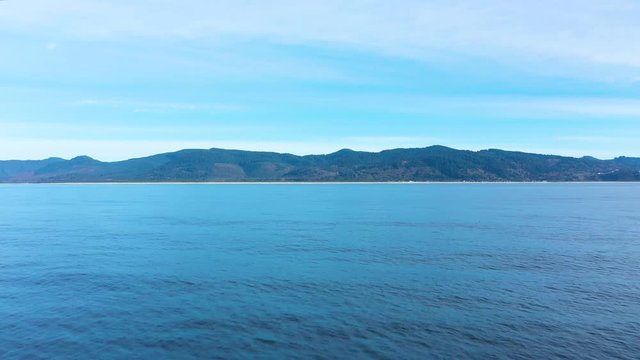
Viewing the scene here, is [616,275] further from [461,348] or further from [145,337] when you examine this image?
[145,337]

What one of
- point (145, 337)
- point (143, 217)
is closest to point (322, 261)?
point (145, 337)

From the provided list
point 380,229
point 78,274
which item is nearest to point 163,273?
point 78,274

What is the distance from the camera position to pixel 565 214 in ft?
417

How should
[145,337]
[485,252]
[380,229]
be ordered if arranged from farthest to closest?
[380,229] → [485,252] → [145,337]

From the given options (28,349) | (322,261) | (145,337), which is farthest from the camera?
Result: (322,261)

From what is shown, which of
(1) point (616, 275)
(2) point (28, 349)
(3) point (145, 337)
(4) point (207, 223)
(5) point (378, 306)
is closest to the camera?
(2) point (28, 349)

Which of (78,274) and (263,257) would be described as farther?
(263,257)

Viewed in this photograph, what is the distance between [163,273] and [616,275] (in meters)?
54.5

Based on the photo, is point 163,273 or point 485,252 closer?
point 163,273

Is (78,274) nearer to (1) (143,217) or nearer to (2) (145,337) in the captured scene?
(2) (145,337)

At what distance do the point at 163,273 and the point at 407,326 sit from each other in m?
31.8

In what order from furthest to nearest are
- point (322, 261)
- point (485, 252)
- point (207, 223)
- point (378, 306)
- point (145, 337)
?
point (207, 223)
point (485, 252)
point (322, 261)
point (378, 306)
point (145, 337)

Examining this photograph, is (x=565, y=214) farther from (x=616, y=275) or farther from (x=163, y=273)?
(x=163, y=273)

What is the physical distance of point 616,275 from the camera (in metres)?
51.1
